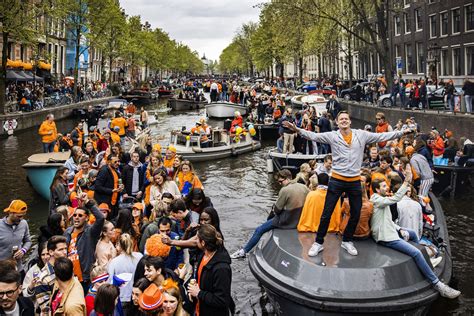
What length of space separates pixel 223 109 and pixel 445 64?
62.5 feet

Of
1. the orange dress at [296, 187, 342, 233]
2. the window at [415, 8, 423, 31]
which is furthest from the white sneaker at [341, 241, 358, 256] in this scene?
the window at [415, 8, 423, 31]

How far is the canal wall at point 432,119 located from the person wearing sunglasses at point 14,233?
57.5 feet

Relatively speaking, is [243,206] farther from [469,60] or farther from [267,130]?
[469,60]

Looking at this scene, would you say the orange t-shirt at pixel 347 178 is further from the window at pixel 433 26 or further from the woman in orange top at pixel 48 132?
the window at pixel 433 26

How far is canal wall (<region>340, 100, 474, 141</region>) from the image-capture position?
19688mm

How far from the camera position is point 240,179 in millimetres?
18766

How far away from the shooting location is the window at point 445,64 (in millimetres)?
39719

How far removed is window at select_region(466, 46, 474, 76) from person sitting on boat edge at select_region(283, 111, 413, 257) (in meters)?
35.0

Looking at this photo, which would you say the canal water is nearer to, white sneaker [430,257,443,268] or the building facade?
white sneaker [430,257,443,268]

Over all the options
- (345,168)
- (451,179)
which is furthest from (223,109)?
(345,168)

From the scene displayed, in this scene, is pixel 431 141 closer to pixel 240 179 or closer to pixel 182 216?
pixel 240 179

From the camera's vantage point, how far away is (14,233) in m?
6.82

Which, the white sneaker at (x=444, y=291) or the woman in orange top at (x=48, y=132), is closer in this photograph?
the white sneaker at (x=444, y=291)

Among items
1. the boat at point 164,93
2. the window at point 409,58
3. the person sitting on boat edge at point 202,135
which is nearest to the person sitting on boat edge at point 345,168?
the person sitting on boat edge at point 202,135
